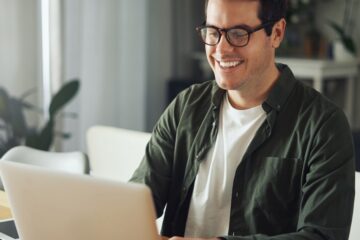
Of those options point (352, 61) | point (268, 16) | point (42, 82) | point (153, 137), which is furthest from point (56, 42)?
point (268, 16)

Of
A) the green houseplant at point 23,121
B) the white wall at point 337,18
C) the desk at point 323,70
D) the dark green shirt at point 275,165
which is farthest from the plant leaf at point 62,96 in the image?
the dark green shirt at point 275,165

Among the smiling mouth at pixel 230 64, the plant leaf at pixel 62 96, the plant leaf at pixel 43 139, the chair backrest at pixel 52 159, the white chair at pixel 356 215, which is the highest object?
the smiling mouth at pixel 230 64

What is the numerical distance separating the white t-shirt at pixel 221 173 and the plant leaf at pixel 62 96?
232 cm

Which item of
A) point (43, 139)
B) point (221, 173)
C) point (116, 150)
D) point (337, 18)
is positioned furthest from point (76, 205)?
point (337, 18)

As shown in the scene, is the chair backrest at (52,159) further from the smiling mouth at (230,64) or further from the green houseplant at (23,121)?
the green houseplant at (23,121)

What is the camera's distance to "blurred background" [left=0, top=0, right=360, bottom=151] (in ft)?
12.8

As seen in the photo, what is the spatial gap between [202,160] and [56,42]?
2.69m

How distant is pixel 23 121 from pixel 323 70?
1818mm

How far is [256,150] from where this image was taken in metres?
1.45

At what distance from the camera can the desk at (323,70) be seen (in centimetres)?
420

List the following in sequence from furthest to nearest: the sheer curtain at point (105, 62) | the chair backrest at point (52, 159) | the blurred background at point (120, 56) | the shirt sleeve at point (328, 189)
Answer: the sheer curtain at point (105, 62) → the blurred background at point (120, 56) → the chair backrest at point (52, 159) → the shirt sleeve at point (328, 189)

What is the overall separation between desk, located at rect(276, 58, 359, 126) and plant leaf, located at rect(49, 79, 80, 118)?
53.7 inches

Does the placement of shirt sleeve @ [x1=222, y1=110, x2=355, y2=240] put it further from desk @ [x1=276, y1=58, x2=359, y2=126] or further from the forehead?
desk @ [x1=276, y1=58, x2=359, y2=126]

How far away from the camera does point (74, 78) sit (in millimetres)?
4199
